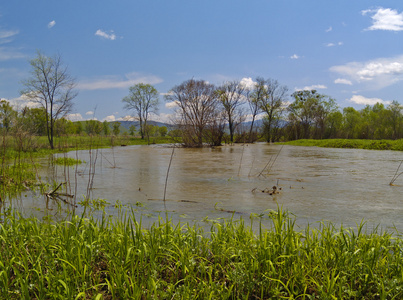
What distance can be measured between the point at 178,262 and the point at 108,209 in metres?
2.96

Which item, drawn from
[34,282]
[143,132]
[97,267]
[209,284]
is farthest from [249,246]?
[143,132]

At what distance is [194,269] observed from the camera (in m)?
2.52

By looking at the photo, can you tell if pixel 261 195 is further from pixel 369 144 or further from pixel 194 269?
pixel 369 144

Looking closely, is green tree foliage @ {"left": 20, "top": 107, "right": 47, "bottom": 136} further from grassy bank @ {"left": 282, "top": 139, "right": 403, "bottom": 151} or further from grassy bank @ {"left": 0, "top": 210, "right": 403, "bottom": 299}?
grassy bank @ {"left": 282, "top": 139, "right": 403, "bottom": 151}

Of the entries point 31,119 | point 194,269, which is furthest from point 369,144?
point 31,119

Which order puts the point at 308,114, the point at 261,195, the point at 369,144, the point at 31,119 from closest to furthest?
the point at 261,195
the point at 369,144
the point at 31,119
the point at 308,114

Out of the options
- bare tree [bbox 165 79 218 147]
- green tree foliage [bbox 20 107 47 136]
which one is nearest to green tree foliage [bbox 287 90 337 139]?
bare tree [bbox 165 79 218 147]

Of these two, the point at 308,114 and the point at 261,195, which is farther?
the point at 308,114

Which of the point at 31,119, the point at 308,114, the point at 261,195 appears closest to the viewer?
the point at 261,195

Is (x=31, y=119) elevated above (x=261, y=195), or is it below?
above

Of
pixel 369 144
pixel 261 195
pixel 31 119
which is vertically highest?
pixel 31 119

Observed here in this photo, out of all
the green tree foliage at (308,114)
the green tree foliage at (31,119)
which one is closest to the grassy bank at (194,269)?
the green tree foliage at (31,119)

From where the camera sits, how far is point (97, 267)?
2.58 metres

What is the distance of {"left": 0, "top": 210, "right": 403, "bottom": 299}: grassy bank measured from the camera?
6.91 feet
